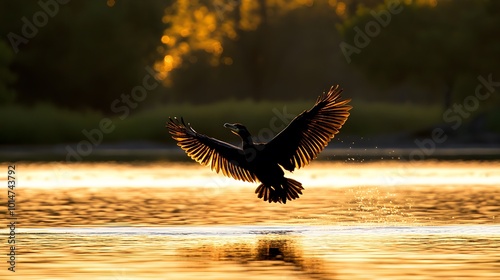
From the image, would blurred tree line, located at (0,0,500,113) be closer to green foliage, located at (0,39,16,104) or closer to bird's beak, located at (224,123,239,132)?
green foliage, located at (0,39,16,104)

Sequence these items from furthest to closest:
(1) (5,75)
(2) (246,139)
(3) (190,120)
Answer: (1) (5,75) < (3) (190,120) < (2) (246,139)

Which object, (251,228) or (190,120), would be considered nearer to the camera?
(251,228)

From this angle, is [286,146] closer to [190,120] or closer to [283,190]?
[283,190]

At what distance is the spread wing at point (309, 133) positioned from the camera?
2402 cm

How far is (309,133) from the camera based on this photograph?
2419 cm

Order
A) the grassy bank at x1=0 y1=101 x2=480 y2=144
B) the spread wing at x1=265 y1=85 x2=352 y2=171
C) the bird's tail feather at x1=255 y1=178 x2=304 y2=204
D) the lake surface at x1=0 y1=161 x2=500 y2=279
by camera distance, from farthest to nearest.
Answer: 1. the grassy bank at x1=0 y1=101 x2=480 y2=144
2. the spread wing at x1=265 y1=85 x2=352 y2=171
3. the bird's tail feather at x1=255 y1=178 x2=304 y2=204
4. the lake surface at x1=0 y1=161 x2=500 y2=279

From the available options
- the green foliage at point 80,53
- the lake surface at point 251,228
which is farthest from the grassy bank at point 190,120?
the lake surface at point 251,228

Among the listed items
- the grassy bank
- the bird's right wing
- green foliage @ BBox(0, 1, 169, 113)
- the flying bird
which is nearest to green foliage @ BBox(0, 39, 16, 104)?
the grassy bank

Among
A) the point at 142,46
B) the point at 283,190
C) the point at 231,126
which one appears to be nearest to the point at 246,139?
the point at 231,126

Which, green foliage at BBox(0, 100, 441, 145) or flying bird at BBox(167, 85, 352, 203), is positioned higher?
green foliage at BBox(0, 100, 441, 145)

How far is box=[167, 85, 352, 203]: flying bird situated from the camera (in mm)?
23641

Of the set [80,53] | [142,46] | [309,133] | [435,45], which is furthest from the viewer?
[435,45]

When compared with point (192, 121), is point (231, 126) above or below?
below

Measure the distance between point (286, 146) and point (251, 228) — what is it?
1820 mm
